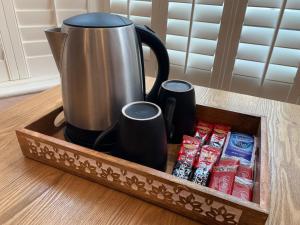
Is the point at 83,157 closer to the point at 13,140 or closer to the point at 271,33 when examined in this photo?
the point at 13,140

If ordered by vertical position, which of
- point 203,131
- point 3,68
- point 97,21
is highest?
point 97,21

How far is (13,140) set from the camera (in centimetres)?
53

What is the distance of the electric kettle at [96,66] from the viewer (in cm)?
42

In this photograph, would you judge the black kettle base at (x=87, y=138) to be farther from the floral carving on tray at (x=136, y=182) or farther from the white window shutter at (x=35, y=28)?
the white window shutter at (x=35, y=28)

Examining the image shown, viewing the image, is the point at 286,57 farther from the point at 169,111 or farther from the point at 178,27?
the point at 169,111

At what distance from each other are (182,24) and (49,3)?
711 millimetres

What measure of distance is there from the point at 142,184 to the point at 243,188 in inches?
6.5

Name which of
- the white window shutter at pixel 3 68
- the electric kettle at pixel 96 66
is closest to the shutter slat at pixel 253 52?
the electric kettle at pixel 96 66

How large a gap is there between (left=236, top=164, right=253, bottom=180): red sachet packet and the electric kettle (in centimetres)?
24

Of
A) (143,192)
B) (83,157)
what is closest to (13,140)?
(83,157)

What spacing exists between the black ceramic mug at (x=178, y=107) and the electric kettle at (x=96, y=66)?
0.06 metres

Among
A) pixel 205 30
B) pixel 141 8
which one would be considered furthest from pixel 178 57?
pixel 141 8

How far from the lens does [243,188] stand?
0.39 metres

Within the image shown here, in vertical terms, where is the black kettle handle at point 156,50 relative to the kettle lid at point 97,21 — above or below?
below
